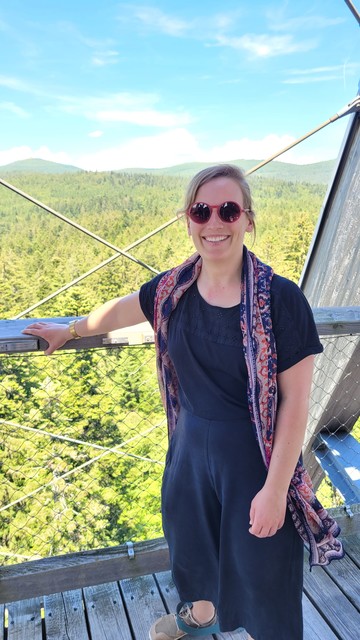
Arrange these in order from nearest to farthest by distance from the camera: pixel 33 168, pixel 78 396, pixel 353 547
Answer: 1. pixel 353 547
2. pixel 33 168
3. pixel 78 396

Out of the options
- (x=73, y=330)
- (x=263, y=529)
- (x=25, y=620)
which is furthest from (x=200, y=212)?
(x=25, y=620)

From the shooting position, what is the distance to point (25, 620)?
3.00 ft

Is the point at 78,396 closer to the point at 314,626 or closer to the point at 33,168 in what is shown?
the point at 33,168

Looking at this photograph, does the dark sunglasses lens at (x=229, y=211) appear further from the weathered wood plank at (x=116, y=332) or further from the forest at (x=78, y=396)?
the forest at (x=78, y=396)

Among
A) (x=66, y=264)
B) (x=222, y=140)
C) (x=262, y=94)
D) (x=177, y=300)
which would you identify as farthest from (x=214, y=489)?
(x=66, y=264)

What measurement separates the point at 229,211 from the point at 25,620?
796 millimetres

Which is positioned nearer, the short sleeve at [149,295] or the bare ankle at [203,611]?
the short sleeve at [149,295]

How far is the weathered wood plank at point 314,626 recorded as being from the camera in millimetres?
899

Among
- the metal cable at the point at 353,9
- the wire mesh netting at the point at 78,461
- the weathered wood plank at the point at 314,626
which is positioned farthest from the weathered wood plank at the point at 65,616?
the wire mesh netting at the point at 78,461

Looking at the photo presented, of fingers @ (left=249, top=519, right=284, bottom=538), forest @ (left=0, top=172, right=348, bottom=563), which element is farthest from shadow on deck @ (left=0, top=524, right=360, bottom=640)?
forest @ (left=0, top=172, right=348, bottom=563)

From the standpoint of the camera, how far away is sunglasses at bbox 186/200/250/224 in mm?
623

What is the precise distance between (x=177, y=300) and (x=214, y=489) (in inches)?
10.2

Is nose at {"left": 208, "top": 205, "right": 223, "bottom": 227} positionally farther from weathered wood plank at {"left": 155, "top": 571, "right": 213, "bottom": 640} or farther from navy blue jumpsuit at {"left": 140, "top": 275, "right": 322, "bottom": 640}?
weathered wood plank at {"left": 155, "top": 571, "right": 213, "bottom": 640}

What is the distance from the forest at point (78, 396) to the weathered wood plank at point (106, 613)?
250 cm
